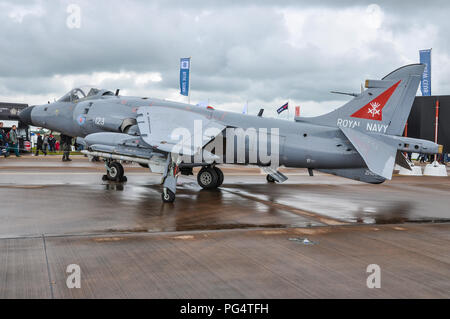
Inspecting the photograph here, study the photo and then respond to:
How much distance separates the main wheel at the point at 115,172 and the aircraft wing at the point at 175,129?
143 inches

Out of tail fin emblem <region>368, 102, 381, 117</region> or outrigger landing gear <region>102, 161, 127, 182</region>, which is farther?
outrigger landing gear <region>102, 161, 127, 182</region>

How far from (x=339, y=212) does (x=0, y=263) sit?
7.46m

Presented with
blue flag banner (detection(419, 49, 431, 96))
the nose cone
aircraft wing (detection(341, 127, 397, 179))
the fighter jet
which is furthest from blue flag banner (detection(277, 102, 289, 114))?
aircraft wing (detection(341, 127, 397, 179))

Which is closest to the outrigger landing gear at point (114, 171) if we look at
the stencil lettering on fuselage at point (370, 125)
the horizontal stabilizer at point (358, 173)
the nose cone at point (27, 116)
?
the nose cone at point (27, 116)

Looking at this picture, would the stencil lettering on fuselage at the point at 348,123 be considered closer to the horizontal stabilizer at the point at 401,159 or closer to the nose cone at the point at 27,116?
the horizontal stabilizer at the point at 401,159

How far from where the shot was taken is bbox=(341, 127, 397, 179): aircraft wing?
400 inches

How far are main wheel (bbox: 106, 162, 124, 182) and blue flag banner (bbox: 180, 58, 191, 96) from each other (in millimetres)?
22872

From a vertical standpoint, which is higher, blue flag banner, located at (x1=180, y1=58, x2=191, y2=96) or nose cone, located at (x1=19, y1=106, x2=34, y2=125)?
blue flag banner, located at (x1=180, y1=58, x2=191, y2=96)

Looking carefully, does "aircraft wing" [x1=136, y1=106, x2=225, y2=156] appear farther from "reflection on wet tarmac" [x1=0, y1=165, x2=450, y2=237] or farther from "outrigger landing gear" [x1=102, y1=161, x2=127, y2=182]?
"outrigger landing gear" [x1=102, y1=161, x2=127, y2=182]

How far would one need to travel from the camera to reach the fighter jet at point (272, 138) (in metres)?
10.7

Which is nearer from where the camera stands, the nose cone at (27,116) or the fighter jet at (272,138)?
the fighter jet at (272,138)

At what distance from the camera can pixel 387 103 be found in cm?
1165

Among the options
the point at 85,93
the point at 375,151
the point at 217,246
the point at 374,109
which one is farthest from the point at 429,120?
the point at 217,246
